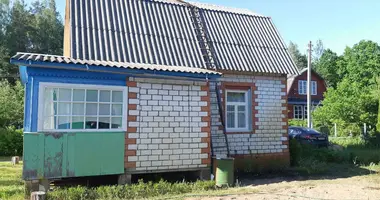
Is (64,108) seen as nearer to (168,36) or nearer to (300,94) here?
(168,36)

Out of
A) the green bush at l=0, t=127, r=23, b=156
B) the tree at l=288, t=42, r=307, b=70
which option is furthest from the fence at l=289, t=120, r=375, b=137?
the tree at l=288, t=42, r=307, b=70

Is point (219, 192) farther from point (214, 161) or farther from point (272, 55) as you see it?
point (272, 55)

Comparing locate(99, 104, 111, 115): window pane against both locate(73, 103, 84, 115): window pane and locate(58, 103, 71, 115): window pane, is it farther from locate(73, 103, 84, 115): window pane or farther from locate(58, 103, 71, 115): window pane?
locate(58, 103, 71, 115): window pane

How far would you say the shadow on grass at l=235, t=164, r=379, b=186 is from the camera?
10.8 m

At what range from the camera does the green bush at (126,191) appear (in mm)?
7682

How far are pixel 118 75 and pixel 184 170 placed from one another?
3.13 m

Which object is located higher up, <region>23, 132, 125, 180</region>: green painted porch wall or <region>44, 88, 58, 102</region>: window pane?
<region>44, 88, 58, 102</region>: window pane

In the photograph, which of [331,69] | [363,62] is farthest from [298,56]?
[363,62]

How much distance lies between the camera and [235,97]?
1262 centimetres

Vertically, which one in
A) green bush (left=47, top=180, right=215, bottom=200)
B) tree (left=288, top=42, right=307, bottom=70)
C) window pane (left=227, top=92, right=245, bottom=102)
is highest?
tree (left=288, top=42, right=307, bottom=70)

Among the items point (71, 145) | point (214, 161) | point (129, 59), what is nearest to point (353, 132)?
point (214, 161)

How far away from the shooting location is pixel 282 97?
13102mm

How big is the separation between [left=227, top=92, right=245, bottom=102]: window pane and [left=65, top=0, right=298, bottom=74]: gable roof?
102 cm

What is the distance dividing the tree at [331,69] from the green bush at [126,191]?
5328 centimetres
